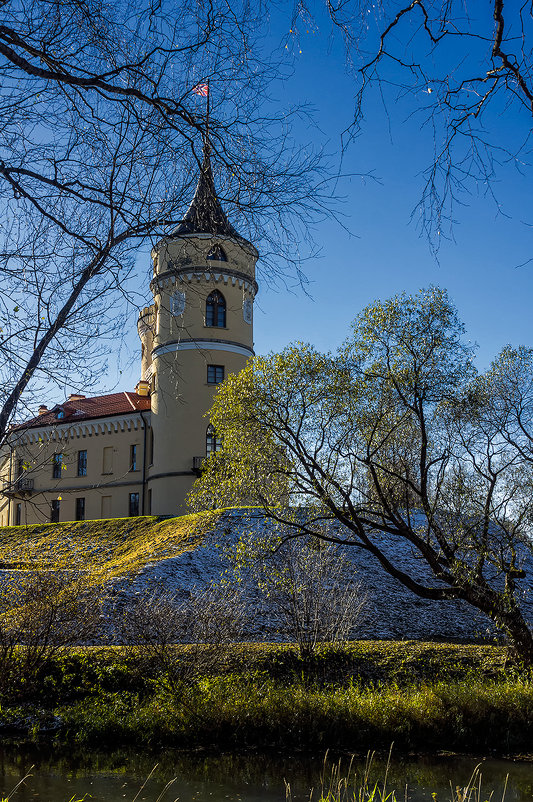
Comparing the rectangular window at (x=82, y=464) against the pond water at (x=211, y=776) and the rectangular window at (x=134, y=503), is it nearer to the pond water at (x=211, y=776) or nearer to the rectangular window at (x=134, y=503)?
the rectangular window at (x=134, y=503)

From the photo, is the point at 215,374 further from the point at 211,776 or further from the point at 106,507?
the point at 211,776

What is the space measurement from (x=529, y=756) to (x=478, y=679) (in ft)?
8.37

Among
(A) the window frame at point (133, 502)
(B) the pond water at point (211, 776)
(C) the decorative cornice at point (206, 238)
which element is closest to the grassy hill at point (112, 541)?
(A) the window frame at point (133, 502)

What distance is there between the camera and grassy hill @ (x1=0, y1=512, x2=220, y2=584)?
69.6 feet

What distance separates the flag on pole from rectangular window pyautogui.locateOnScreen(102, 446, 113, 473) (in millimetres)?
33392

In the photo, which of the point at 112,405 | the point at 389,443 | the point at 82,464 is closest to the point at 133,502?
the point at 82,464

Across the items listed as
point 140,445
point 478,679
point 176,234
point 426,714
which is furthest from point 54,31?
point 140,445

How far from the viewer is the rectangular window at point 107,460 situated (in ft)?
120

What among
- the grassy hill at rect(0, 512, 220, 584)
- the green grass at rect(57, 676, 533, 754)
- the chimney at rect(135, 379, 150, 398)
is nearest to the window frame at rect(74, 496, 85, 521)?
the grassy hill at rect(0, 512, 220, 584)

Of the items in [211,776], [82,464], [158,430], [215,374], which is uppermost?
[215,374]

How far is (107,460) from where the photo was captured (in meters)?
36.9

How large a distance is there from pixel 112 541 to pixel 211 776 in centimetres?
1711

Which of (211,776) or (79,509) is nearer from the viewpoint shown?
(211,776)

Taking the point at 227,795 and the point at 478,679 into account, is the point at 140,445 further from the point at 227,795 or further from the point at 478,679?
the point at 227,795
